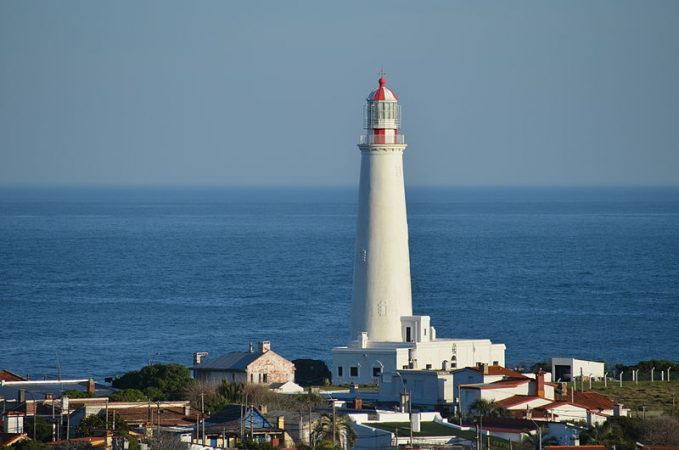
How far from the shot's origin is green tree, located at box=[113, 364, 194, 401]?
42500mm

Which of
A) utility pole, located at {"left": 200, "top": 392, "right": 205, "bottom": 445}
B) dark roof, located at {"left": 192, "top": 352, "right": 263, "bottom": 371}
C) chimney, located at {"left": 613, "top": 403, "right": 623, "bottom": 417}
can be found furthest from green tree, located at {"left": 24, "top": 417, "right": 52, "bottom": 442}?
chimney, located at {"left": 613, "top": 403, "right": 623, "bottom": 417}

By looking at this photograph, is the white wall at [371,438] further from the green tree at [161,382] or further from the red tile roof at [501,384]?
the green tree at [161,382]

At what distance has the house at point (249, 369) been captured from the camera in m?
44.9

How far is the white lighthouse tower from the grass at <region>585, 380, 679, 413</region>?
4.41m

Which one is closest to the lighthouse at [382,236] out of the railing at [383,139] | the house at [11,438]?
the railing at [383,139]

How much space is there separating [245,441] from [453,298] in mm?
55642

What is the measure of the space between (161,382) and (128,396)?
11.3 ft

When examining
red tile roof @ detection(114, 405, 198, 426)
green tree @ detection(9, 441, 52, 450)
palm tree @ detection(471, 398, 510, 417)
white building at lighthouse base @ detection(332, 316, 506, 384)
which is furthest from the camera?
white building at lighthouse base @ detection(332, 316, 506, 384)

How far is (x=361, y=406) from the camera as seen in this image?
1594 inches

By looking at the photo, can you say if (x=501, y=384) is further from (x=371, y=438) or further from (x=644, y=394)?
(x=371, y=438)

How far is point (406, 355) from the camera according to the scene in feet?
151

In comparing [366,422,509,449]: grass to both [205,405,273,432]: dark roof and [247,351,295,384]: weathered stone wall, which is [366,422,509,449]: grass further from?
[247,351,295,384]: weathered stone wall

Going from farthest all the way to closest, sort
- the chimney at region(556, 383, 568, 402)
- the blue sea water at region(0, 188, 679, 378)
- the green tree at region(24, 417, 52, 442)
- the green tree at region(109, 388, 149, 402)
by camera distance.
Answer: the blue sea water at region(0, 188, 679, 378), the chimney at region(556, 383, 568, 402), the green tree at region(109, 388, 149, 402), the green tree at region(24, 417, 52, 442)

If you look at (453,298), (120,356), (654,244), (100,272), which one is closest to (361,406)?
(120,356)
